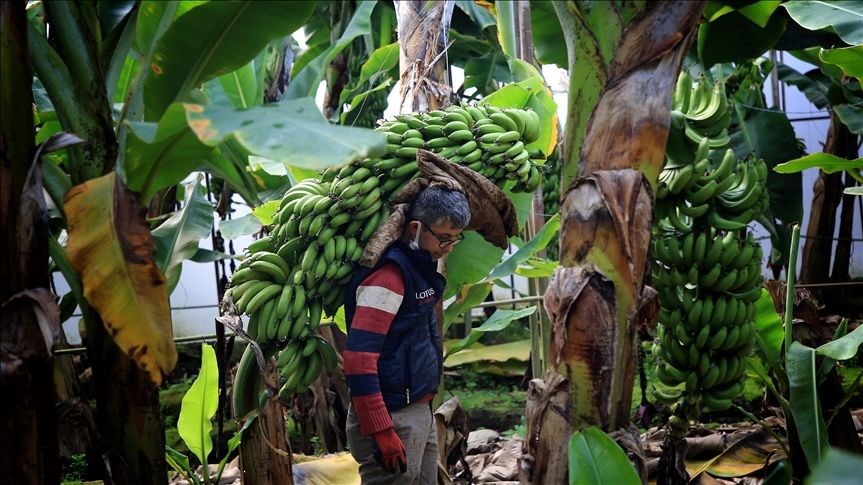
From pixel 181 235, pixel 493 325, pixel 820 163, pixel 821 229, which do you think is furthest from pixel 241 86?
pixel 821 229

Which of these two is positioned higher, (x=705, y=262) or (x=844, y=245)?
(x=705, y=262)

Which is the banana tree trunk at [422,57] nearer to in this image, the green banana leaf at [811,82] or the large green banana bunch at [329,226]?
the large green banana bunch at [329,226]

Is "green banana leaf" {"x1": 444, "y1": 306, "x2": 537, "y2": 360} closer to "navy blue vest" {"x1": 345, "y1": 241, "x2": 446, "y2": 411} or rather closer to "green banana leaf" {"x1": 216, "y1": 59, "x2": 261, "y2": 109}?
"navy blue vest" {"x1": 345, "y1": 241, "x2": 446, "y2": 411}

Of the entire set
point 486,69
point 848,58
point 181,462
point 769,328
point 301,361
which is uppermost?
point 486,69

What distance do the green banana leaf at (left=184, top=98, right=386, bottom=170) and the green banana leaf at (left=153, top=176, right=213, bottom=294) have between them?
64 cm

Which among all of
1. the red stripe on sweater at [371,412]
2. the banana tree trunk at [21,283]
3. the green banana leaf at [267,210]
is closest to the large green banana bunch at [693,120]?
the red stripe on sweater at [371,412]

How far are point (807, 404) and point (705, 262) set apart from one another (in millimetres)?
480

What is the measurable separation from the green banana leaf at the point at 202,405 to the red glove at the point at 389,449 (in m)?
0.56

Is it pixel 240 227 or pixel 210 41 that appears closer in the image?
pixel 210 41

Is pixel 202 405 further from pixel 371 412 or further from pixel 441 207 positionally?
pixel 441 207

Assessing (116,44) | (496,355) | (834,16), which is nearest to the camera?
(116,44)

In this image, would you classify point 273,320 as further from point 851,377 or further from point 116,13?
point 851,377

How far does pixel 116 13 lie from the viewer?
1.21 m

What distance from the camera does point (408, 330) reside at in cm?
151
